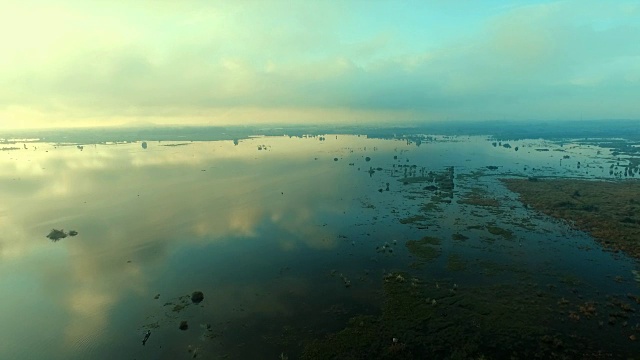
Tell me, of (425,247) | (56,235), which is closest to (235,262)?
(425,247)

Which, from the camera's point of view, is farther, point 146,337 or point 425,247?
point 425,247

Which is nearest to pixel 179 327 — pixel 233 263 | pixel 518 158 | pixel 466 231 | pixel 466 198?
pixel 233 263

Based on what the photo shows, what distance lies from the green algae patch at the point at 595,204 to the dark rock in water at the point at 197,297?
59.3 m

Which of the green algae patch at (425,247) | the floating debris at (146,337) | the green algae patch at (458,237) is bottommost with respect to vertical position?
the floating debris at (146,337)

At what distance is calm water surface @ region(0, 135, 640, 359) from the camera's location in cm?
3378

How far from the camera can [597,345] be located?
1186 inches

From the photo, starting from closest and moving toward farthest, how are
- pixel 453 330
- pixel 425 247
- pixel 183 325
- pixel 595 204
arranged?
pixel 453 330 → pixel 183 325 → pixel 425 247 → pixel 595 204

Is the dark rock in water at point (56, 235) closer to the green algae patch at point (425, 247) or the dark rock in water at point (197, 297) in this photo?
the dark rock in water at point (197, 297)

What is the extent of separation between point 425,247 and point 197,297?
34173mm

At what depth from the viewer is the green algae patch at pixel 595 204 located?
57.2m

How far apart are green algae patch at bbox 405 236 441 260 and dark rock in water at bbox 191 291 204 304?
30.5 m

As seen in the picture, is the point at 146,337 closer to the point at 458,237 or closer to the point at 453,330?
the point at 453,330

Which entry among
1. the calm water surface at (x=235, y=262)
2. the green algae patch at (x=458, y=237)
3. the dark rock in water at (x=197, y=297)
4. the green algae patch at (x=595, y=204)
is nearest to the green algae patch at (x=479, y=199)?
the calm water surface at (x=235, y=262)

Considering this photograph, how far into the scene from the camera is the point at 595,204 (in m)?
78.4
